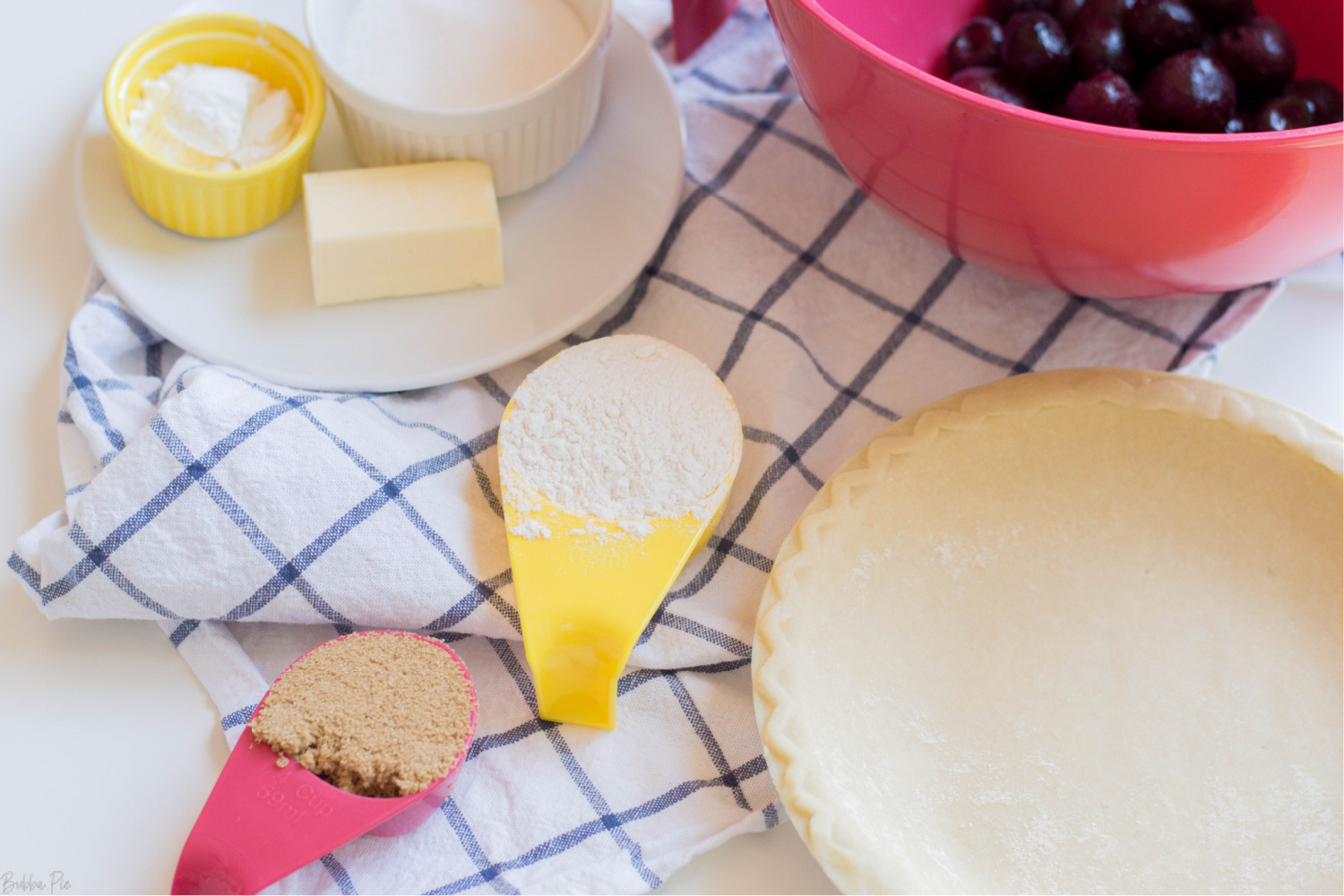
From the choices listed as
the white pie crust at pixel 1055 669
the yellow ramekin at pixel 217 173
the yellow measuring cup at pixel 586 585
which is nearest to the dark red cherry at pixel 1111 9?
Result: the white pie crust at pixel 1055 669

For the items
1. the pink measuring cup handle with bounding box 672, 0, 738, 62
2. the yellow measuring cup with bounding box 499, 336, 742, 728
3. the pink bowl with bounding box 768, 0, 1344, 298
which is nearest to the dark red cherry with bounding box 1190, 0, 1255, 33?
the pink bowl with bounding box 768, 0, 1344, 298

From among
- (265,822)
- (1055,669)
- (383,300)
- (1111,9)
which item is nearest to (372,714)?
(265,822)

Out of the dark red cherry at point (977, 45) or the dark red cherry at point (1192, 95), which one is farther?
the dark red cherry at point (977, 45)

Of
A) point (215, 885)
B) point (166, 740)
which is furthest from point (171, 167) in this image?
→ point (215, 885)

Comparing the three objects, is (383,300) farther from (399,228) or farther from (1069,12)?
(1069,12)

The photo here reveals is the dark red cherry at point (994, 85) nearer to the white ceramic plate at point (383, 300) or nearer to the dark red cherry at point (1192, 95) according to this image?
the dark red cherry at point (1192, 95)

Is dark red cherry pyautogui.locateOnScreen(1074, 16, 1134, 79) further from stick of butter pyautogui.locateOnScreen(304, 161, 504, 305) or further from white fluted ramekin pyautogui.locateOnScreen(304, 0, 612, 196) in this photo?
stick of butter pyautogui.locateOnScreen(304, 161, 504, 305)

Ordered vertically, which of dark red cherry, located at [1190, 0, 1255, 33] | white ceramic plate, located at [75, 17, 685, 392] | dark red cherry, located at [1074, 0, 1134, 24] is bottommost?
white ceramic plate, located at [75, 17, 685, 392]

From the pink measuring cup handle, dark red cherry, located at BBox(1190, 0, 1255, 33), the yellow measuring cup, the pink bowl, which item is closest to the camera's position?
the pink bowl

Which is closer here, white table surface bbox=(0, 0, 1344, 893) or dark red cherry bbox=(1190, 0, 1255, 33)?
white table surface bbox=(0, 0, 1344, 893)
